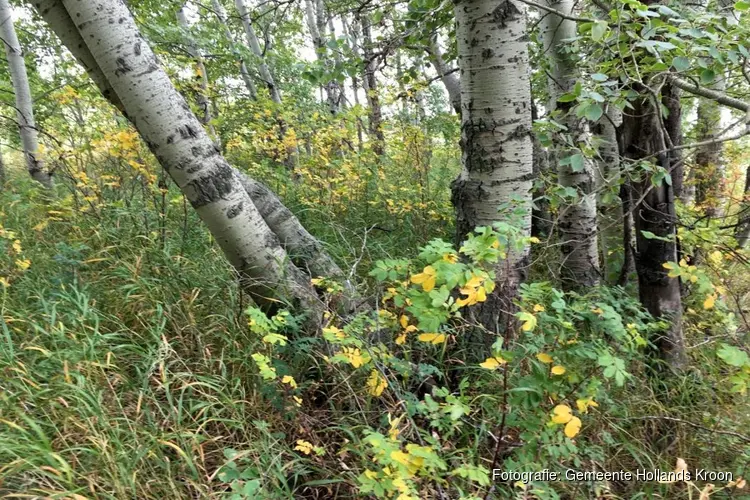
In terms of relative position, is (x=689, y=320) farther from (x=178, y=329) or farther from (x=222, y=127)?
(x=222, y=127)

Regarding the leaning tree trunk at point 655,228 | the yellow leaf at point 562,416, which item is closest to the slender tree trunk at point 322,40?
the leaning tree trunk at point 655,228

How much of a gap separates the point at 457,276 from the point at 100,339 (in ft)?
5.11

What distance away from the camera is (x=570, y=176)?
2400mm

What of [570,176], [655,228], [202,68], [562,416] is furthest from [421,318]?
[202,68]

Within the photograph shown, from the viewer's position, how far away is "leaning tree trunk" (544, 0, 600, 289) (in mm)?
2295

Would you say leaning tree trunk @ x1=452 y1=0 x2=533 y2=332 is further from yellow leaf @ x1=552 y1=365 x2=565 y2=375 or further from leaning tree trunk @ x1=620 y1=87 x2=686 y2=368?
leaning tree trunk @ x1=620 y1=87 x2=686 y2=368

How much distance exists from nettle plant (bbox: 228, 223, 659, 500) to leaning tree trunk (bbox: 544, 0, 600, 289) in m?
0.74

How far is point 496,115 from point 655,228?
0.93 meters

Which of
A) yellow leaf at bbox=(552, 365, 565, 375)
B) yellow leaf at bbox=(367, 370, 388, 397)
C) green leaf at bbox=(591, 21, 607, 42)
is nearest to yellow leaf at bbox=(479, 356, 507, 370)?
yellow leaf at bbox=(552, 365, 565, 375)

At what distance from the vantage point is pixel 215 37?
5.31 meters

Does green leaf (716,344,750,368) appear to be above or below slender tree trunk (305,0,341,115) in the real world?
below

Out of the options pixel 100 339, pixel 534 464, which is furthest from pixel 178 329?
pixel 534 464

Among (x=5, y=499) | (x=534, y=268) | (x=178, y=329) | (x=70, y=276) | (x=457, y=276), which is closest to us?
(x=457, y=276)

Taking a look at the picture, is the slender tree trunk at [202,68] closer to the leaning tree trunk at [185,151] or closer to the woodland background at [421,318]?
the woodland background at [421,318]
